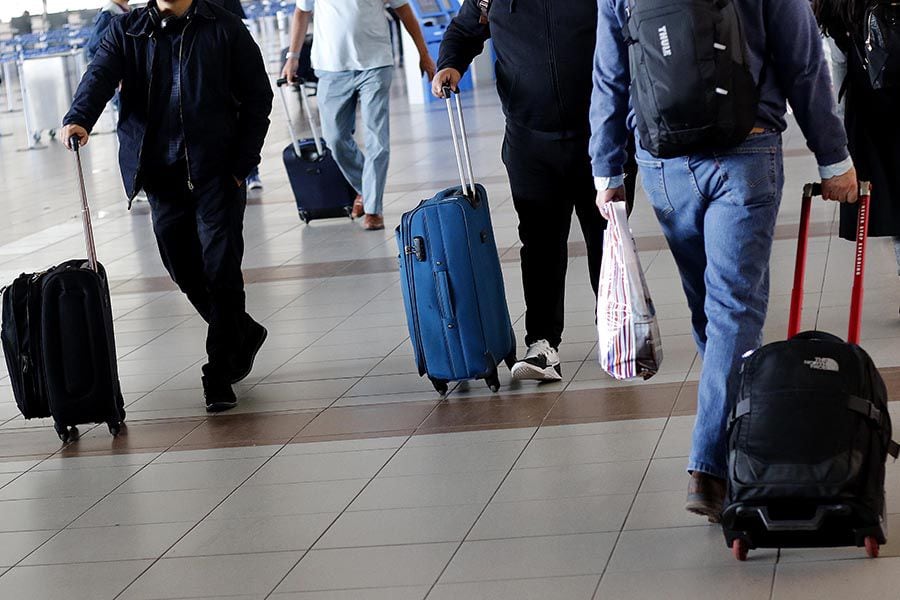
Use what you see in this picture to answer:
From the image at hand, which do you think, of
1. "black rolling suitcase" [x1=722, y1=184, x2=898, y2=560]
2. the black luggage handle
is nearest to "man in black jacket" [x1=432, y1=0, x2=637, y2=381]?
"black rolling suitcase" [x1=722, y1=184, x2=898, y2=560]

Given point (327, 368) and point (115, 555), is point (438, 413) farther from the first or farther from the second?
point (115, 555)

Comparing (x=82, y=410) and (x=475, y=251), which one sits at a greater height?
(x=475, y=251)

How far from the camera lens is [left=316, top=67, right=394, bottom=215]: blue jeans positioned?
935 cm

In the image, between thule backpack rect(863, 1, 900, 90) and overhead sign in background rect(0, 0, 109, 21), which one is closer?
thule backpack rect(863, 1, 900, 90)

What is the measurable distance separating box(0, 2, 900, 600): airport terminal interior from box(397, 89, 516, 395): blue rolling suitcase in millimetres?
155

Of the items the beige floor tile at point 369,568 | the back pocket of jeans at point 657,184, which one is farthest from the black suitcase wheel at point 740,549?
the back pocket of jeans at point 657,184

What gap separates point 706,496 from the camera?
3.60 meters

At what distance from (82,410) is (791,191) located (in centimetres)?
560

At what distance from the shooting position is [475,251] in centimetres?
526

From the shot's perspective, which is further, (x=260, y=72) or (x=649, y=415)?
(x=260, y=72)

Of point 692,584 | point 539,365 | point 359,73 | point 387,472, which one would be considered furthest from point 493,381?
point 359,73

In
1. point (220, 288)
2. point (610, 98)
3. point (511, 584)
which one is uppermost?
point (610, 98)

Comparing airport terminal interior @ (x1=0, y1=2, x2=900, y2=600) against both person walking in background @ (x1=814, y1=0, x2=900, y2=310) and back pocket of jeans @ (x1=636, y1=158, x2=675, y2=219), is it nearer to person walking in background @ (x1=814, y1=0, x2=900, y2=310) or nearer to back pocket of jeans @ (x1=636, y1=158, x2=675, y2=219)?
person walking in background @ (x1=814, y1=0, x2=900, y2=310)

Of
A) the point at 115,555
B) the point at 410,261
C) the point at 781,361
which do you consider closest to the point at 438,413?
the point at 410,261
